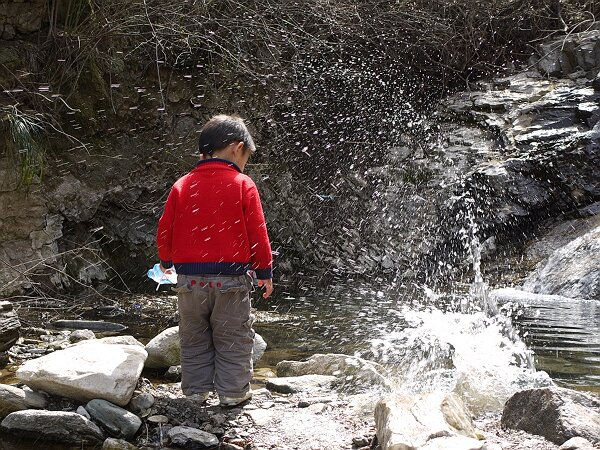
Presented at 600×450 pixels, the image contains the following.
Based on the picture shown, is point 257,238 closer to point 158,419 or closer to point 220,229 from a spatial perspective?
point 220,229

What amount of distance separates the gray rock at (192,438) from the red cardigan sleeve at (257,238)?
0.75 metres

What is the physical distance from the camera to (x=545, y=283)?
7707 mm

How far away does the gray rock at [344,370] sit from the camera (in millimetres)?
4211

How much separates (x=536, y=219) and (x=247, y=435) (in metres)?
6.69

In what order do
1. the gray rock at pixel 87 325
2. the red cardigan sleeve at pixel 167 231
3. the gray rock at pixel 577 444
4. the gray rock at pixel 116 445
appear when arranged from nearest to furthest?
1. the gray rock at pixel 577 444
2. the gray rock at pixel 116 445
3. the red cardigan sleeve at pixel 167 231
4. the gray rock at pixel 87 325

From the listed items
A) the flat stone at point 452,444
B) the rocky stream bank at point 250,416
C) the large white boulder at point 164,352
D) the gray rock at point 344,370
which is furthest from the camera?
the large white boulder at point 164,352

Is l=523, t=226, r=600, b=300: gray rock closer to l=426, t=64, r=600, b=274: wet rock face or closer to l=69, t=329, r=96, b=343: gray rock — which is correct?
l=426, t=64, r=600, b=274: wet rock face

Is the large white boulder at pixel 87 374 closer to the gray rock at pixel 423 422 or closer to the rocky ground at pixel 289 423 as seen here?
the rocky ground at pixel 289 423

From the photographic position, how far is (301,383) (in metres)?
4.08

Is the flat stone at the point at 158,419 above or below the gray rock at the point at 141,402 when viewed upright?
below

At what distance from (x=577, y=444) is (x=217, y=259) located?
5.52 ft

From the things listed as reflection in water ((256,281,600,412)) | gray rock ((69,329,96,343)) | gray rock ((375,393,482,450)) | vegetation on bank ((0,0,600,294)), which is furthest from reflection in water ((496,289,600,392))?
gray rock ((69,329,96,343))

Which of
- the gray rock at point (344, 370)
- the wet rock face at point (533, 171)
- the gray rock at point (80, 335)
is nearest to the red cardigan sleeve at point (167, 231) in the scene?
the gray rock at point (344, 370)

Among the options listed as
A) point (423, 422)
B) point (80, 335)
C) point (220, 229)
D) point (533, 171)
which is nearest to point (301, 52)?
point (533, 171)
